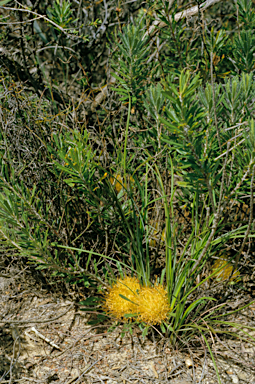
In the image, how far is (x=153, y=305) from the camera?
1.42 metres

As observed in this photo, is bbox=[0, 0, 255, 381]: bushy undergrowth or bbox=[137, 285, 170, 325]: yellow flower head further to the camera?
bbox=[137, 285, 170, 325]: yellow flower head

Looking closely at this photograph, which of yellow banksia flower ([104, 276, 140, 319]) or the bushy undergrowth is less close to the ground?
the bushy undergrowth

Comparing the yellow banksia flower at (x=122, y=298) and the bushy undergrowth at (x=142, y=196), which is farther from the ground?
the bushy undergrowth at (x=142, y=196)

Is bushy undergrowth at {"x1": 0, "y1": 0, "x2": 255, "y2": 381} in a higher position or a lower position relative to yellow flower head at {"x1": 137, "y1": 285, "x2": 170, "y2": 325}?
higher

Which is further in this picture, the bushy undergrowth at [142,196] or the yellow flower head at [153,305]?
the yellow flower head at [153,305]

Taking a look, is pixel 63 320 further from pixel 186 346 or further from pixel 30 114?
pixel 30 114

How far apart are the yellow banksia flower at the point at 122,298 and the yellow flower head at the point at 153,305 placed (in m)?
0.04

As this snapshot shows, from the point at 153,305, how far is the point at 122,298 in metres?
0.14

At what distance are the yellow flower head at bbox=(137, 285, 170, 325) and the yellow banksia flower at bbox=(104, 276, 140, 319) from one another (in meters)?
0.04

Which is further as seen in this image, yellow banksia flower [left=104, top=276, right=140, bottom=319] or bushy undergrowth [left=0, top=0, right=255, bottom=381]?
yellow banksia flower [left=104, top=276, right=140, bottom=319]

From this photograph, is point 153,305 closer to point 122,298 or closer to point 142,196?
point 122,298

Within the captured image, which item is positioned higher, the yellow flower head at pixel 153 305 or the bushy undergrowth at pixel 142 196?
the bushy undergrowth at pixel 142 196

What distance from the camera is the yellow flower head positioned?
1421 millimetres

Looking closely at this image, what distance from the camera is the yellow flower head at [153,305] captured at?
1421 mm
